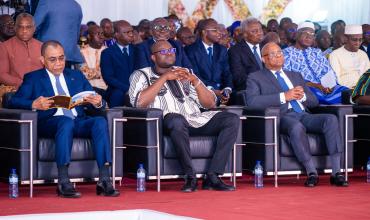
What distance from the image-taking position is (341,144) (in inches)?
363

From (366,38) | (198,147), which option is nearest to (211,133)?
(198,147)

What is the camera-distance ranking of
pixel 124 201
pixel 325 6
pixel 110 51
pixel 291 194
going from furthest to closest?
pixel 325 6 → pixel 110 51 → pixel 291 194 → pixel 124 201

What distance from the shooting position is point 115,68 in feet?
35.1

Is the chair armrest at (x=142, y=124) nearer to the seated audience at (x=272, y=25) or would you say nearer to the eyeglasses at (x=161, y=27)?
the eyeglasses at (x=161, y=27)

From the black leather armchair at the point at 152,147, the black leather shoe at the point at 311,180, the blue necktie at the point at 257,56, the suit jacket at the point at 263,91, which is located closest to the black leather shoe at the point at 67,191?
the black leather armchair at the point at 152,147

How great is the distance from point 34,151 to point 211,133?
1.58 metres

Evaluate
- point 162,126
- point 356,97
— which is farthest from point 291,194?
point 356,97

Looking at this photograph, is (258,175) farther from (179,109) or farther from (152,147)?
Answer: (152,147)

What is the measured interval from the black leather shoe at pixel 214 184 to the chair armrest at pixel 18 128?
1.54 meters

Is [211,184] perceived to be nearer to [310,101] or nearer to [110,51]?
[310,101]

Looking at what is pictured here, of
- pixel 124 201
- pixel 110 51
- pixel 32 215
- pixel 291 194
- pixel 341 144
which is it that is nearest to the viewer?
pixel 32 215

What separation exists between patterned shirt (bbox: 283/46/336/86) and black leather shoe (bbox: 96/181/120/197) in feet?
11.5

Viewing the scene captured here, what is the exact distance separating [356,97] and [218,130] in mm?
1832

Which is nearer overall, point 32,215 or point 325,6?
point 32,215
